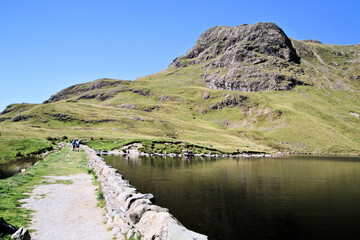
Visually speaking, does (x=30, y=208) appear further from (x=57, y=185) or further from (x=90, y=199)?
(x=57, y=185)

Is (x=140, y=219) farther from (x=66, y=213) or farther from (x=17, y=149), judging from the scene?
(x=17, y=149)

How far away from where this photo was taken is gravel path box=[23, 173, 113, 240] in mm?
12969

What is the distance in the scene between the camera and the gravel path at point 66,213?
13.0m

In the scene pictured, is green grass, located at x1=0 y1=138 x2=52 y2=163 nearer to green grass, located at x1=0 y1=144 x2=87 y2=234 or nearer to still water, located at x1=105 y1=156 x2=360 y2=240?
green grass, located at x1=0 y1=144 x2=87 y2=234

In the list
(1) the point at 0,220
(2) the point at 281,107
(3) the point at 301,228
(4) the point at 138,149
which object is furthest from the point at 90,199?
(2) the point at 281,107

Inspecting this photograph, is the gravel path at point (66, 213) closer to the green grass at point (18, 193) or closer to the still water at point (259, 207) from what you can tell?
the green grass at point (18, 193)

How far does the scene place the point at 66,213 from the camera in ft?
53.3

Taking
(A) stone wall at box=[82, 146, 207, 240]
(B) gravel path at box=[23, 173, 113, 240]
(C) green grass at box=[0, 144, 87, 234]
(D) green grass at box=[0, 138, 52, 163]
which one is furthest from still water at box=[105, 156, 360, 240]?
(D) green grass at box=[0, 138, 52, 163]

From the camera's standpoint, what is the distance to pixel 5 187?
19.9 metres

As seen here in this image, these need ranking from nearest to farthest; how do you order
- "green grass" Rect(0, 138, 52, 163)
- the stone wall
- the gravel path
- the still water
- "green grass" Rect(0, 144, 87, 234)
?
the stone wall
the gravel path
"green grass" Rect(0, 144, 87, 234)
the still water
"green grass" Rect(0, 138, 52, 163)

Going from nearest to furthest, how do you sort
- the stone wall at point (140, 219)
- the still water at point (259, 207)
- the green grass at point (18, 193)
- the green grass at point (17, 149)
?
the stone wall at point (140, 219) → the green grass at point (18, 193) → the still water at point (259, 207) → the green grass at point (17, 149)

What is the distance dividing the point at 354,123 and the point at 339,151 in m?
65.6

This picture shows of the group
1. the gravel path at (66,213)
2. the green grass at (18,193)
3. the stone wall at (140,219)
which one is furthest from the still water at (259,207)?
the green grass at (18,193)

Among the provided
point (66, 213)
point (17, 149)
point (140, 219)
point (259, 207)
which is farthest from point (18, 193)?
point (17, 149)
